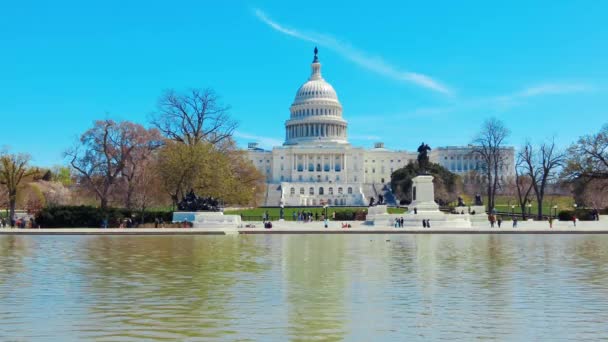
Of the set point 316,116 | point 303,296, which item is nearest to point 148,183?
point 303,296

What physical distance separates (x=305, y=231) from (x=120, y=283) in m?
25.3

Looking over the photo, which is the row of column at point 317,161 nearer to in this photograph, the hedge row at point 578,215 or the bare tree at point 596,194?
the bare tree at point 596,194

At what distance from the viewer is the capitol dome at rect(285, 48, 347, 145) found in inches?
6122

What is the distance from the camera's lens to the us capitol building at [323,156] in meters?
146

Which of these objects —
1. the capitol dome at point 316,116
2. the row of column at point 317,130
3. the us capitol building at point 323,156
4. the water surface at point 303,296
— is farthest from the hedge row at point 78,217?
the row of column at point 317,130

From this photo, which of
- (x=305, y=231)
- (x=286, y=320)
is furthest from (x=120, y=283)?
(x=305, y=231)

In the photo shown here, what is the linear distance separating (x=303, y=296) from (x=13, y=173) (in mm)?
43739

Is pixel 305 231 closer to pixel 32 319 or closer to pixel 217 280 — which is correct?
pixel 217 280

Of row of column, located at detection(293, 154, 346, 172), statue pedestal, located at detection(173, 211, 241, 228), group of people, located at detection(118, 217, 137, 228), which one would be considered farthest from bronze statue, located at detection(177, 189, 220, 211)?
row of column, located at detection(293, 154, 346, 172)

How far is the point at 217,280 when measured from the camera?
16609mm

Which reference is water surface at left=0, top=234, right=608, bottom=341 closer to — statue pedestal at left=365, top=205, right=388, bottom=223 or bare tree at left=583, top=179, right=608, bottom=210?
statue pedestal at left=365, top=205, right=388, bottom=223

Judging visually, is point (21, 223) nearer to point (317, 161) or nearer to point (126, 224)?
point (126, 224)

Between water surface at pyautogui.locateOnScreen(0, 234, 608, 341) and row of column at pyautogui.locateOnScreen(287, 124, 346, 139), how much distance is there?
132221 mm

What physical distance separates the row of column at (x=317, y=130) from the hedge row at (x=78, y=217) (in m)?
110
